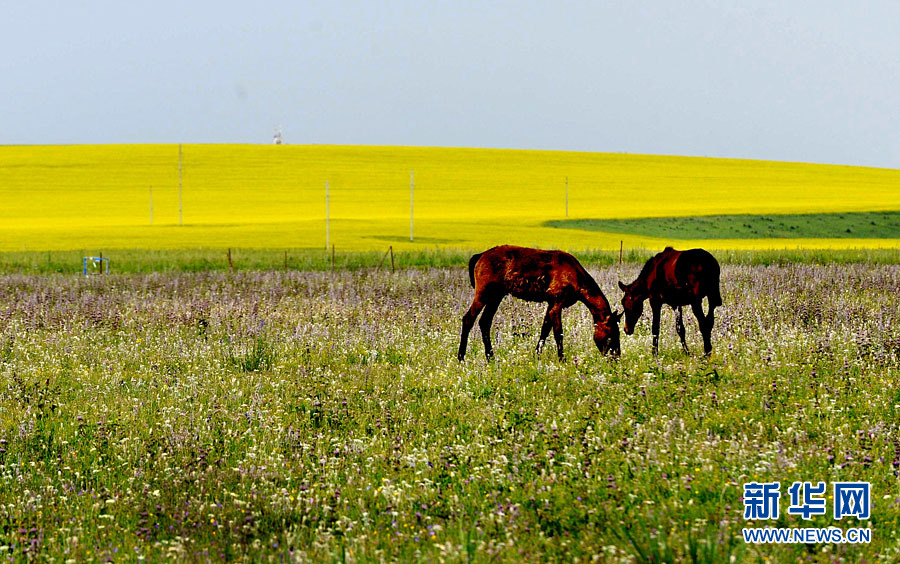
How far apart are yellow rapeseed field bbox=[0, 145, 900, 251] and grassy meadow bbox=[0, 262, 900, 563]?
2832cm

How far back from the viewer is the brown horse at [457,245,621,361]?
10.1m

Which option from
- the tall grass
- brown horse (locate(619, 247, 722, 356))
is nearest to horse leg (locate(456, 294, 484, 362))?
brown horse (locate(619, 247, 722, 356))

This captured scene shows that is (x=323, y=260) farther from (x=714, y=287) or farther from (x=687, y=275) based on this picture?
(x=714, y=287)

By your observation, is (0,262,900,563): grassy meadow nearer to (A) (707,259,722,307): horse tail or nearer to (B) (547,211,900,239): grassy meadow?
(A) (707,259,722,307): horse tail

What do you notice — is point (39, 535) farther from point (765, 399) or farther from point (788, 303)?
point (788, 303)

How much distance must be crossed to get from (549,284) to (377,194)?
59836 mm

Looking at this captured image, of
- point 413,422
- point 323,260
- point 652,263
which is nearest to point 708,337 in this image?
point 652,263

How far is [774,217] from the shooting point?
54719mm

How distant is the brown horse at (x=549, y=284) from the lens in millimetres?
10141

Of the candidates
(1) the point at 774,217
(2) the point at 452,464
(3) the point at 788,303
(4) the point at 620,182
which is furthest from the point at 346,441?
(4) the point at 620,182

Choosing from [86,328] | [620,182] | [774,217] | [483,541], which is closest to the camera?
[483,541]

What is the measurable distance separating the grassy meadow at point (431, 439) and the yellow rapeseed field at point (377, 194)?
2832 cm

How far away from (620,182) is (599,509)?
2964 inches

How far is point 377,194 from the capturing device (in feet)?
228
